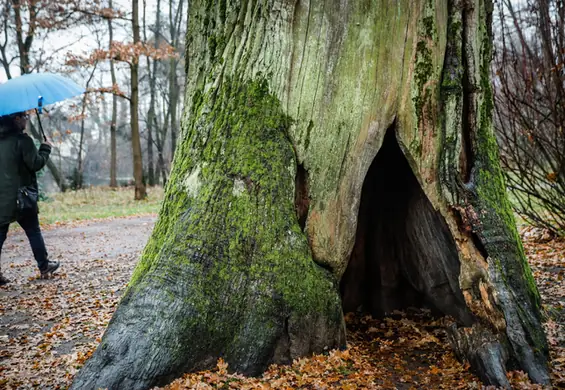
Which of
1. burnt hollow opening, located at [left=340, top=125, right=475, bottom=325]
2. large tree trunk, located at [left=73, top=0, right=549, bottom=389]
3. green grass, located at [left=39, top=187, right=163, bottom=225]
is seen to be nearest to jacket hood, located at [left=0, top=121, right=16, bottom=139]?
large tree trunk, located at [left=73, top=0, right=549, bottom=389]

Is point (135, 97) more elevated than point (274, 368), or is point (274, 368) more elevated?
point (135, 97)

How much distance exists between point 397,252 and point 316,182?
5.07 ft

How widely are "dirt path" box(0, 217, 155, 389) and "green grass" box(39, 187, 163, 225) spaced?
485 cm

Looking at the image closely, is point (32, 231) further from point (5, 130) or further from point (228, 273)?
point (228, 273)

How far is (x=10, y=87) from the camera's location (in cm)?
507

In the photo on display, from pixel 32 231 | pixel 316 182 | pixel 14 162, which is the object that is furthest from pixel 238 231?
pixel 32 231

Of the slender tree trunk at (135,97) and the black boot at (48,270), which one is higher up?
the slender tree trunk at (135,97)

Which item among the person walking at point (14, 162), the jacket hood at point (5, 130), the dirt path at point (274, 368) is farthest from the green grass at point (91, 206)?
the jacket hood at point (5, 130)

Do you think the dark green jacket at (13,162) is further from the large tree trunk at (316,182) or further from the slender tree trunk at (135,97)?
the slender tree trunk at (135,97)

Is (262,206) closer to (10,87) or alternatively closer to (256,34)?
(256,34)

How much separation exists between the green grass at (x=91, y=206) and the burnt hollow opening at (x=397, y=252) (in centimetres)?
1157

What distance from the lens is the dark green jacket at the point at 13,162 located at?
5559 millimetres

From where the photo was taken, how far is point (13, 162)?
561 centimetres

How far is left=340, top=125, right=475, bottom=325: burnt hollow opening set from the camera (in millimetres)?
3762
